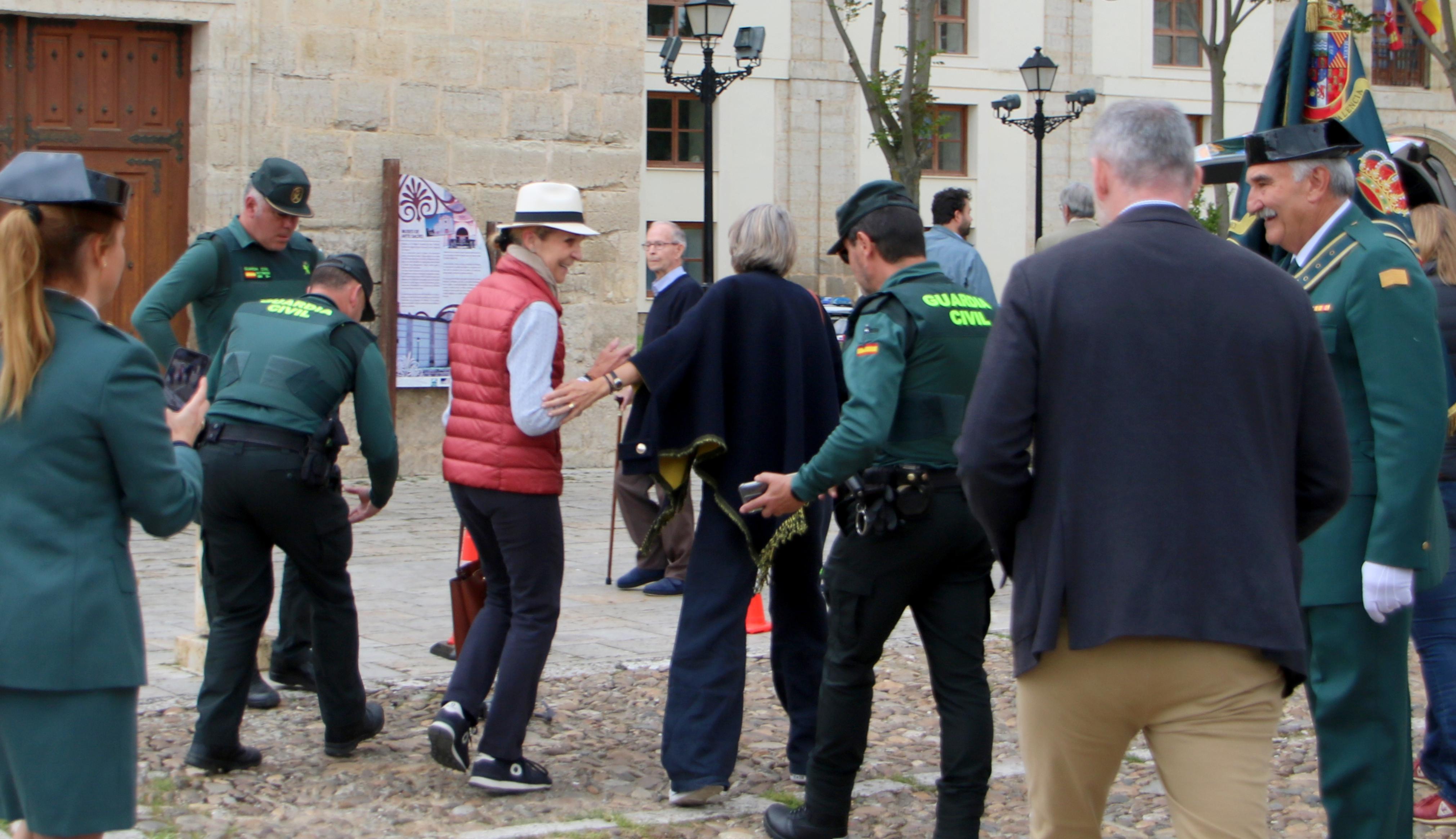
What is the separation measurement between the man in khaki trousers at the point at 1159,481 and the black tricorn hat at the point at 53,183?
175 cm

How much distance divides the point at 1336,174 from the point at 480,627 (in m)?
2.94

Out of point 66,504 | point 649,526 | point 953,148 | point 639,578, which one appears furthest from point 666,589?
point 953,148

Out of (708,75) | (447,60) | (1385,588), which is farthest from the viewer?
(708,75)

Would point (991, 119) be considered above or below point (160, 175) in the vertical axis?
above

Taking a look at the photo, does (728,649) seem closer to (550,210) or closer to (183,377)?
(550,210)

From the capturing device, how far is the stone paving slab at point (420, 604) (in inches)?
257

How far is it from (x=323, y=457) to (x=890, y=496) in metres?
1.98

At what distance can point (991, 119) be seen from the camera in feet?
116

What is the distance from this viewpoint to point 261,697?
589cm

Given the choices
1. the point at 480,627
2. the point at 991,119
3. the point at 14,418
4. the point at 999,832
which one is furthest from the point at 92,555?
the point at 991,119

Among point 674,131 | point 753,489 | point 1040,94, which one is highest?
point 674,131

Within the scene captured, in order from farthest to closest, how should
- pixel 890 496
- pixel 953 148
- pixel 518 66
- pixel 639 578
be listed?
pixel 953 148, pixel 518 66, pixel 639 578, pixel 890 496

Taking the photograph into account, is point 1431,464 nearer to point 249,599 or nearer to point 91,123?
point 249,599

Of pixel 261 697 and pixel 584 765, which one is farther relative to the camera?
pixel 261 697
